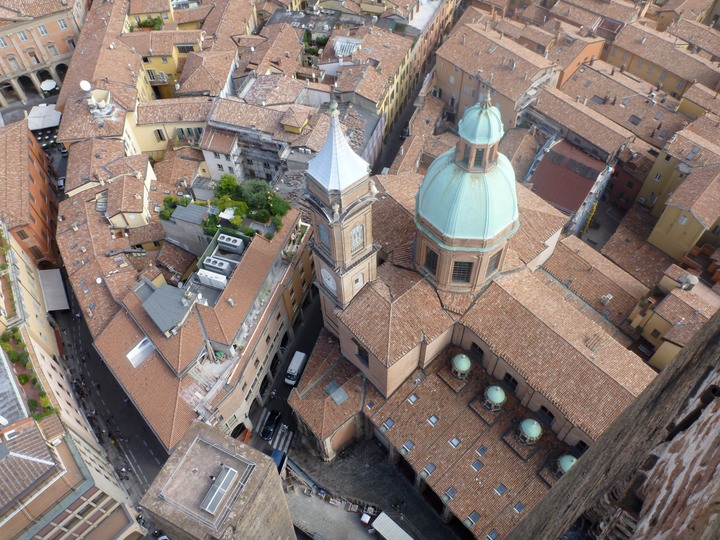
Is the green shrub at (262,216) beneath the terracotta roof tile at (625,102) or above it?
above

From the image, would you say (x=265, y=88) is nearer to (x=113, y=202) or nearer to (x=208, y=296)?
(x=113, y=202)

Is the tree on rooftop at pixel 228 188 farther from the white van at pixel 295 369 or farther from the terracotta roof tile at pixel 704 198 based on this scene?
the terracotta roof tile at pixel 704 198

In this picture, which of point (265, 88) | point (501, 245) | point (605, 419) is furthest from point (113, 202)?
point (605, 419)

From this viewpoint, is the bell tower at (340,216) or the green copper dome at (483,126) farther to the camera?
the green copper dome at (483,126)

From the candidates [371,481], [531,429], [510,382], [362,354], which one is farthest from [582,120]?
[371,481]

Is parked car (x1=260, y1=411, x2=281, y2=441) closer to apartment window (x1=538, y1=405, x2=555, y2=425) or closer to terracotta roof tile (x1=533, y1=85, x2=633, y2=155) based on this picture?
apartment window (x1=538, y1=405, x2=555, y2=425)

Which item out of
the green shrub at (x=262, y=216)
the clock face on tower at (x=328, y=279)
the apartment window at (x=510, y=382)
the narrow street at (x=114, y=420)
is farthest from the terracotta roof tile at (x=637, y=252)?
the narrow street at (x=114, y=420)

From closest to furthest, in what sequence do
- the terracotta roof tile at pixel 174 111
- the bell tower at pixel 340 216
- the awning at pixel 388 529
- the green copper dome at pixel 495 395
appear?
the bell tower at pixel 340 216
the green copper dome at pixel 495 395
the awning at pixel 388 529
the terracotta roof tile at pixel 174 111
